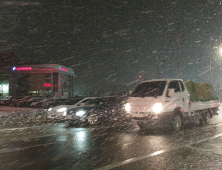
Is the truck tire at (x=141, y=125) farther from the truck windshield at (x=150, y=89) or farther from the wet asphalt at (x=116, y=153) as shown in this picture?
the wet asphalt at (x=116, y=153)

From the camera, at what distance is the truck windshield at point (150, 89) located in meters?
9.71

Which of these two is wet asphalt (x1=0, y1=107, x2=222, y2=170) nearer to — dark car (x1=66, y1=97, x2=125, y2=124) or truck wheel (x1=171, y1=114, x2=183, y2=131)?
truck wheel (x1=171, y1=114, x2=183, y2=131)

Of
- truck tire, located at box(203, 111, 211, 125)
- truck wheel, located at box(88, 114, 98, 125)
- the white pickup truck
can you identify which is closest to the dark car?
truck wheel, located at box(88, 114, 98, 125)

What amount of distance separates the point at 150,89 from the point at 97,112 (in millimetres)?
A: 4286

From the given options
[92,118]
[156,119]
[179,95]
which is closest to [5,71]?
[92,118]

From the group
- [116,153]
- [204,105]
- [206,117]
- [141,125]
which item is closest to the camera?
[116,153]

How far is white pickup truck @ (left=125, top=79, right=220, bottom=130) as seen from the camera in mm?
9133

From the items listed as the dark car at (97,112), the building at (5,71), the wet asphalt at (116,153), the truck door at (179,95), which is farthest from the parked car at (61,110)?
the building at (5,71)

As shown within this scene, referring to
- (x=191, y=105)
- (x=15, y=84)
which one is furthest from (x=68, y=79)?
(x=191, y=105)

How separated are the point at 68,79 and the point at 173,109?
2243 inches

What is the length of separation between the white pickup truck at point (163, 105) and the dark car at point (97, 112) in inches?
122

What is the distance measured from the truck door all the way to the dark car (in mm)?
4349

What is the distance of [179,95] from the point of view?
9953mm

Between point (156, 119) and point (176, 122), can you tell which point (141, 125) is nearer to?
point (176, 122)
